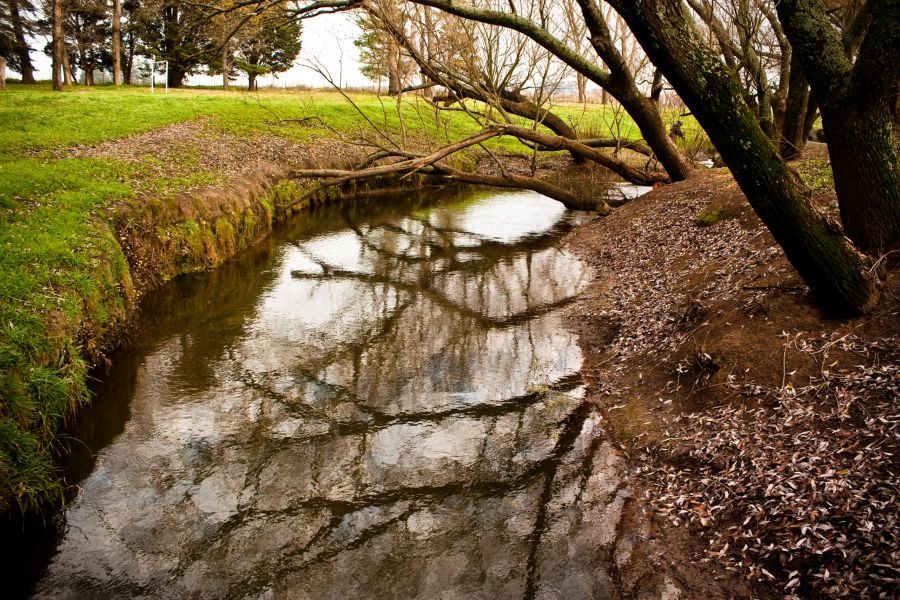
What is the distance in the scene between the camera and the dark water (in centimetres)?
459

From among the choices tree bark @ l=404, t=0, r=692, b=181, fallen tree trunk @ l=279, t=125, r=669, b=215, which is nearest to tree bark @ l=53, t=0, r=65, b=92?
fallen tree trunk @ l=279, t=125, r=669, b=215

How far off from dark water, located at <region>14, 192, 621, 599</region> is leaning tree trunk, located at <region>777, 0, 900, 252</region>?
3.69 meters

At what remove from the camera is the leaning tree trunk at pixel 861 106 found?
17.9 feet

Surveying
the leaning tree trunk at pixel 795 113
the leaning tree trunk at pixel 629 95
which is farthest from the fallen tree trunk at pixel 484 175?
the leaning tree trunk at pixel 795 113

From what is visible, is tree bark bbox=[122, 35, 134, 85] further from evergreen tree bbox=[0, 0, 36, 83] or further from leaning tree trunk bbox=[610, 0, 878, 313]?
leaning tree trunk bbox=[610, 0, 878, 313]

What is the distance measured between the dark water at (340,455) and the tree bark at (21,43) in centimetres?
3488

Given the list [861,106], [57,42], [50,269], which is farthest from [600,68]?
[57,42]

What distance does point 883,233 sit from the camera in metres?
6.17

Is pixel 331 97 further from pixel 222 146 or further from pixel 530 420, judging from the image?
pixel 530 420

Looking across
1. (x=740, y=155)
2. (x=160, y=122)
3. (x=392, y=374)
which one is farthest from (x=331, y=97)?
(x=740, y=155)

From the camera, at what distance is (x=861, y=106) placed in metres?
Result: 5.70

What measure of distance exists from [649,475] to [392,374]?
3670 millimetres

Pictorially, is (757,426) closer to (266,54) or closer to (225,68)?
(225,68)

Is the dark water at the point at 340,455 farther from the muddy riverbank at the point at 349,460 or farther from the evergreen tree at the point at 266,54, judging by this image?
the evergreen tree at the point at 266,54
